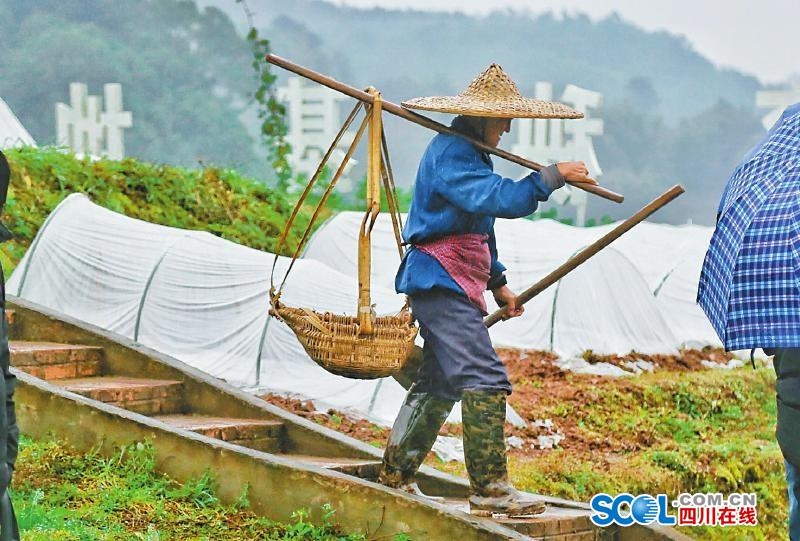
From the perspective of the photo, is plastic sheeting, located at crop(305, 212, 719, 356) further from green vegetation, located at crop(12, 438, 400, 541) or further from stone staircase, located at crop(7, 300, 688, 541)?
green vegetation, located at crop(12, 438, 400, 541)

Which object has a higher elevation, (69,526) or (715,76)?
(715,76)

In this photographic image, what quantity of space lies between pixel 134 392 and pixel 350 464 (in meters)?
1.19

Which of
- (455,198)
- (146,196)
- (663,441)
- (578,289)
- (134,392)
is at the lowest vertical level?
(663,441)

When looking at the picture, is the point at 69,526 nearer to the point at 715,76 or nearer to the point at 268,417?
the point at 268,417

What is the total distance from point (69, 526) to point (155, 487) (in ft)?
1.71

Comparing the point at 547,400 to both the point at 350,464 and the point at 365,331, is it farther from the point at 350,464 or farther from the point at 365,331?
the point at 365,331

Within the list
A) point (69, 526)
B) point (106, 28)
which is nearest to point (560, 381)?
point (69, 526)

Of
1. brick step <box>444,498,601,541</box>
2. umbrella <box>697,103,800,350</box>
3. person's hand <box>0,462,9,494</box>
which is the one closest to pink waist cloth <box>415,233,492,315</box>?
brick step <box>444,498,601,541</box>

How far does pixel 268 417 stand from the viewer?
248 inches

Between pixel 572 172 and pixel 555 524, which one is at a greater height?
pixel 572 172

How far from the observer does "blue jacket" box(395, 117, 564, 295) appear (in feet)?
16.0

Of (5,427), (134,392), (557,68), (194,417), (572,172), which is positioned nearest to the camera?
(5,427)

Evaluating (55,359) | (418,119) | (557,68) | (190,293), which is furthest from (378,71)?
(418,119)

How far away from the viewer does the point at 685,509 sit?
7.71 meters
